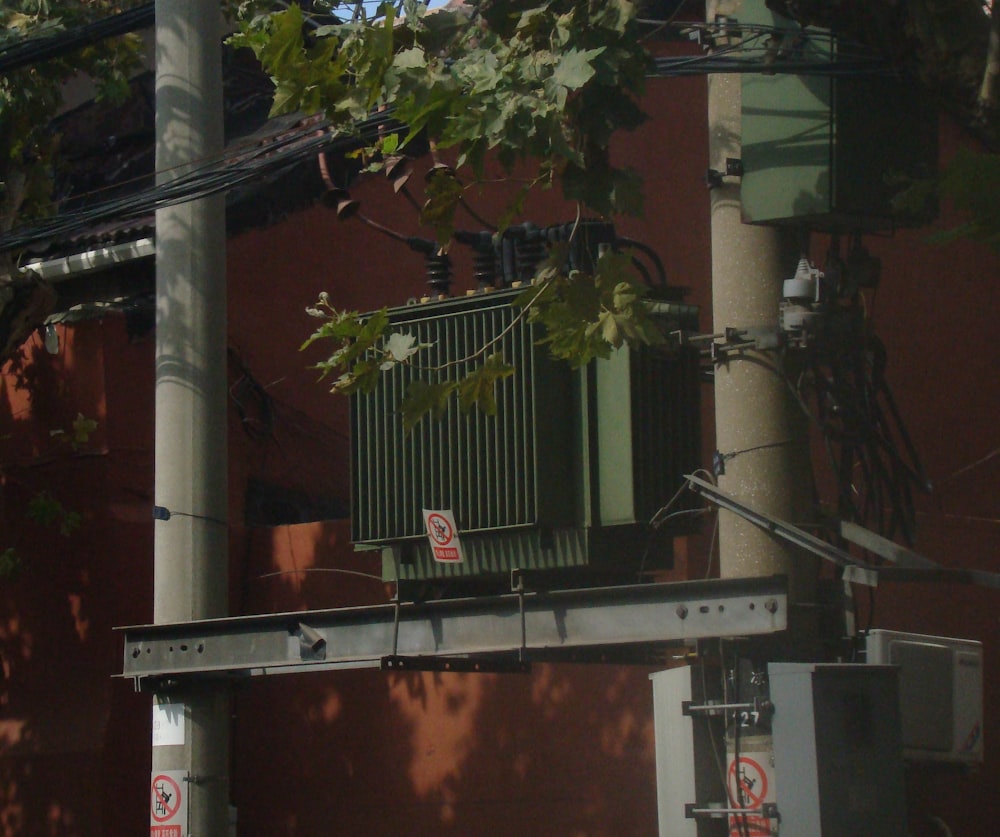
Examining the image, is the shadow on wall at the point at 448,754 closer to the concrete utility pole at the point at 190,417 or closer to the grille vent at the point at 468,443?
the concrete utility pole at the point at 190,417

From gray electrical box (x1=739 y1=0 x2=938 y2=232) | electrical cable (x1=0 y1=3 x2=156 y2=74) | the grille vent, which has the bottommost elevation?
the grille vent

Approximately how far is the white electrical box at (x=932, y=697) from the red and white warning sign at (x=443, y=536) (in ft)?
5.35

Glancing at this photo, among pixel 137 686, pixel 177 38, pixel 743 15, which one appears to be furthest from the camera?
pixel 177 38

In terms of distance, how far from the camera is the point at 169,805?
6871 mm

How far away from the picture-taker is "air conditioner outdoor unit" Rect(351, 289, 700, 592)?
5812 millimetres

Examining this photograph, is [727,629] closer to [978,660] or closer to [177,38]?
[978,660]

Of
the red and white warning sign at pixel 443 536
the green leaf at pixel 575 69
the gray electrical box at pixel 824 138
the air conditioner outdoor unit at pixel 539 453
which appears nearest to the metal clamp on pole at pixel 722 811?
the air conditioner outdoor unit at pixel 539 453

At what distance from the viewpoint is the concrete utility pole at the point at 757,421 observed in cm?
521

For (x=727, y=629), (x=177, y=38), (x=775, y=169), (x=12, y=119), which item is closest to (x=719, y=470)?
(x=727, y=629)

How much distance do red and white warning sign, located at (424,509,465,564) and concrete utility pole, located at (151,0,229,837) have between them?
1.54 m

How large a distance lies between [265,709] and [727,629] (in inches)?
224

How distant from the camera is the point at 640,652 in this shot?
620cm

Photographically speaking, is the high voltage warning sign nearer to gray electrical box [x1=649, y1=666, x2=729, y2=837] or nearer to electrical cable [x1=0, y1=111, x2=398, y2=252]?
gray electrical box [x1=649, y1=666, x2=729, y2=837]

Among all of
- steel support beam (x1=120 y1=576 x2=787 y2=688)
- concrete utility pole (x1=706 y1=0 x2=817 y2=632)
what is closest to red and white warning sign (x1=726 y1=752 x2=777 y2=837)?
steel support beam (x1=120 y1=576 x2=787 y2=688)
